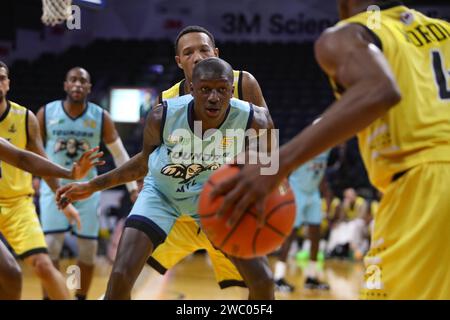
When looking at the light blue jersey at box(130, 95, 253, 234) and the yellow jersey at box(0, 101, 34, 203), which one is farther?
the yellow jersey at box(0, 101, 34, 203)

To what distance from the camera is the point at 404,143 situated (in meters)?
2.26

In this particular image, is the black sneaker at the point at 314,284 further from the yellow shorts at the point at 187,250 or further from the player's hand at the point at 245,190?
the player's hand at the point at 245,190

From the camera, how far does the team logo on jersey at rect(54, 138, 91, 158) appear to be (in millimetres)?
7363

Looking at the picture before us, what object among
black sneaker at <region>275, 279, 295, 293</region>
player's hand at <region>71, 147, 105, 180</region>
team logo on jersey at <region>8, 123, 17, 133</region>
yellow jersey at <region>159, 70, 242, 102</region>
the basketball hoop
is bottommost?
black sneaker at <region>275, 279, 295, 293</region>

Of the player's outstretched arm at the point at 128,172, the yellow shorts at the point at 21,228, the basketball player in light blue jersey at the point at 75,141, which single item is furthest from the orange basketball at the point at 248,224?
the basketball player in light blue jersey at the point at 75,141

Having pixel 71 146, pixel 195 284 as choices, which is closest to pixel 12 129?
A: pixel 71 146

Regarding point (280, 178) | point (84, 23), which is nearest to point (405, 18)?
point (280, 178)

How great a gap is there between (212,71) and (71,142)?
3764 millimetres

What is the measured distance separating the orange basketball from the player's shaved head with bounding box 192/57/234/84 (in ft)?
5.62

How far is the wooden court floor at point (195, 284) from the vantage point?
25.5 ft

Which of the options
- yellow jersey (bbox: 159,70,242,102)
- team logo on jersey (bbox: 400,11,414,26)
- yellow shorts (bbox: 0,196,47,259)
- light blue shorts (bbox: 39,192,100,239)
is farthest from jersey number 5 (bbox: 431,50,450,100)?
light blue shorts (bbox: 39,192,100,239)

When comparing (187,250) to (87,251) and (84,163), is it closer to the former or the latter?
(84,163)

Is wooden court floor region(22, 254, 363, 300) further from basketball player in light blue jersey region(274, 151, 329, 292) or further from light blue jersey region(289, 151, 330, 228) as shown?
light blue jersey region(289, 151, 330, 228)
